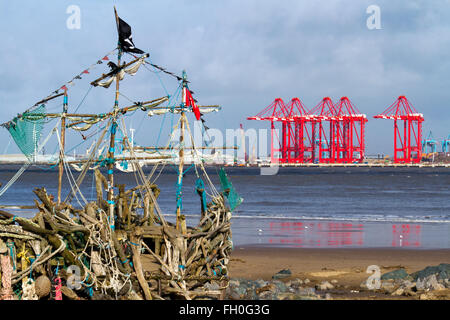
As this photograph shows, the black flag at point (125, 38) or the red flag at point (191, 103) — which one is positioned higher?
the black flag at point (125, 38)

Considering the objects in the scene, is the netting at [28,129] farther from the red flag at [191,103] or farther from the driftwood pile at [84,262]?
the red flag at [191,103]

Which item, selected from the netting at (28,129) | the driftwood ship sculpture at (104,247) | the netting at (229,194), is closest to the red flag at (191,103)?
the driftwood ship sculpture at (104,247)

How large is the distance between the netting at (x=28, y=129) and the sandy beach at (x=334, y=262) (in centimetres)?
591

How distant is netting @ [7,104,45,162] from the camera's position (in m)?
13.3

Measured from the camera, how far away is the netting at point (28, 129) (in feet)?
43.7

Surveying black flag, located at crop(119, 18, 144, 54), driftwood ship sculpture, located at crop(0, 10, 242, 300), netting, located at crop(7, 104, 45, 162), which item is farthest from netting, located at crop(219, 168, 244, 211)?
netting, located at crop(7, 104, 45, 162)

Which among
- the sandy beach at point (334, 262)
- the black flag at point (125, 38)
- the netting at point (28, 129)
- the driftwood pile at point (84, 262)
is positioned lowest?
the sandy beach at point (334, 262)

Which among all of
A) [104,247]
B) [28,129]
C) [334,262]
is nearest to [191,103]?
[28,129]

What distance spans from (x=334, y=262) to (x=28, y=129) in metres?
9.43

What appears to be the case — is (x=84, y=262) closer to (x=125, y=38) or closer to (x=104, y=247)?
(x=104, y=247)

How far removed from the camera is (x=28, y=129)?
1341 centimetres
